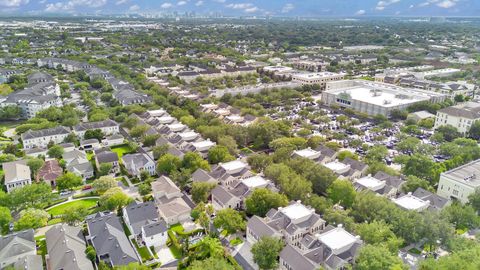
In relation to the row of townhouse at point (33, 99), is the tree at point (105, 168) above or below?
below

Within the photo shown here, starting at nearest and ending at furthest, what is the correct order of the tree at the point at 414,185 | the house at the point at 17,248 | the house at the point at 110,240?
the house at the point at 17,248, the house at the point at 110,240, the tree at the point at 414,185

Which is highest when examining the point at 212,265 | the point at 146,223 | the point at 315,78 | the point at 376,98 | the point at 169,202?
the point at 315,78

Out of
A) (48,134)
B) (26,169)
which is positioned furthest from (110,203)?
(48,134)

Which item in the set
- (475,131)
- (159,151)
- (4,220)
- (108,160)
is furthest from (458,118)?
(4,220)

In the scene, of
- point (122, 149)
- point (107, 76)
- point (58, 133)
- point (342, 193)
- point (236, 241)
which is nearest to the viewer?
point (236, 241)

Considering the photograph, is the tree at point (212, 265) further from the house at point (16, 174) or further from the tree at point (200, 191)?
the house at point (16, 174)

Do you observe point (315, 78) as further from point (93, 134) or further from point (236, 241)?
point (236, 241)

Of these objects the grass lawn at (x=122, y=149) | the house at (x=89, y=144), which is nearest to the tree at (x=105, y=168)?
the grass lawn at (x=122, y=149)

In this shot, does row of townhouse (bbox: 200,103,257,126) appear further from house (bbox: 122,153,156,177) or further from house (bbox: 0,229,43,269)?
house (bbox: 0,229,43,269)
